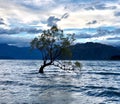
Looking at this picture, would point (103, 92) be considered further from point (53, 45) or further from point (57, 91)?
point (53, 45)

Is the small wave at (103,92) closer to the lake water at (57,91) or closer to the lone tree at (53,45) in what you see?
the lake water at (57,91)

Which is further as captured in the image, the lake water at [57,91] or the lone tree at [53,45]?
the lone tree at [53,45]

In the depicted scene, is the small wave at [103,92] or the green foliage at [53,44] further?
the green foliage at [53,44]

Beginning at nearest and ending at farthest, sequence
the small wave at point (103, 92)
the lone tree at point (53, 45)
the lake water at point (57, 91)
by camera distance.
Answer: the lake water at point (57, 91)
the small wave at point (103, 92)
the lone tree at point (53, 45)

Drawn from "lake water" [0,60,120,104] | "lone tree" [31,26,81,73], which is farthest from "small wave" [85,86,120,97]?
"lone tree" [31,26,81,73]

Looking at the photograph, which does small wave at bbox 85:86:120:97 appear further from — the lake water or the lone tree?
the lone tree

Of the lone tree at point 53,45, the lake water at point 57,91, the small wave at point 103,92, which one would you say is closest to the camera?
the lake water at point 57,91

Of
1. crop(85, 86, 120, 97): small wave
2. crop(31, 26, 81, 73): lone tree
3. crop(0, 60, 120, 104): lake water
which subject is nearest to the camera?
crop(0, 60, 120, 104): lake water

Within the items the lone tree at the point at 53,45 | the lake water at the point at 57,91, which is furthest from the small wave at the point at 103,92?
the lone tree at the point at 53,45

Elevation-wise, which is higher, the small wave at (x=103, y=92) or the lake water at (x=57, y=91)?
the lake water at (x=57, y=91)

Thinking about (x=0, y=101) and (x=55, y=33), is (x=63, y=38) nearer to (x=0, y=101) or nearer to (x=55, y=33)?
(x=55, y=33)

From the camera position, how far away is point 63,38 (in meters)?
92.1

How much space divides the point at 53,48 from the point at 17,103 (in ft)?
193

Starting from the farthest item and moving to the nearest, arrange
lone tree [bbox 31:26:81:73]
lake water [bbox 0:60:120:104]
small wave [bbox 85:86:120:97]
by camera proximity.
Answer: lone tree [bbox 31:26:81:73] → small wave [bbox 85:86:120:97] → lake water [bbox 0:60:120:104]
